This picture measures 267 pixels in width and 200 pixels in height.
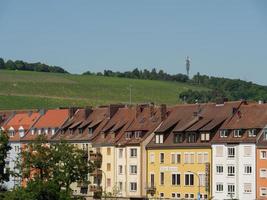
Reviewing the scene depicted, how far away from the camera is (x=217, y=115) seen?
5901 inches

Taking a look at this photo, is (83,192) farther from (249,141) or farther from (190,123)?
(249,141)

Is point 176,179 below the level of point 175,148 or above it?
below

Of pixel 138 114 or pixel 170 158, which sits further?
pixel 138 114

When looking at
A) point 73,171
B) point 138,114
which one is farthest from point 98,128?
point 73,171

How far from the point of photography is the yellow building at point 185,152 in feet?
480

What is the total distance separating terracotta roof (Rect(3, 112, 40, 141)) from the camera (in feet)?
622

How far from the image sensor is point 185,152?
149 meters

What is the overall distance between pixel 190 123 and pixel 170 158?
5.02m

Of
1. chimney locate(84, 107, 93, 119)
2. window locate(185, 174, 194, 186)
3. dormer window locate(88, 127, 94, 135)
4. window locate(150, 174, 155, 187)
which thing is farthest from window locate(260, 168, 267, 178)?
chimney locate(84, 107, 93, 119)

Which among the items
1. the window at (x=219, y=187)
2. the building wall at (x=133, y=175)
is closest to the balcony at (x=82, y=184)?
the building wall at (x=133, y=175)

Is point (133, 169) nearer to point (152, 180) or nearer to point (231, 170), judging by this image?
point (152, 180)

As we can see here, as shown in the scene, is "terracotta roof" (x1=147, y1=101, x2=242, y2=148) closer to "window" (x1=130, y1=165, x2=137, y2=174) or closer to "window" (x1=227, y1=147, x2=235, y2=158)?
"window" (x1=227, y1=147, x2=235, y2=158)

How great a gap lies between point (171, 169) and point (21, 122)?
46.7 m

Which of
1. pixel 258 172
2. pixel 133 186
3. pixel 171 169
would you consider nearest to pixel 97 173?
pixel 133 186
